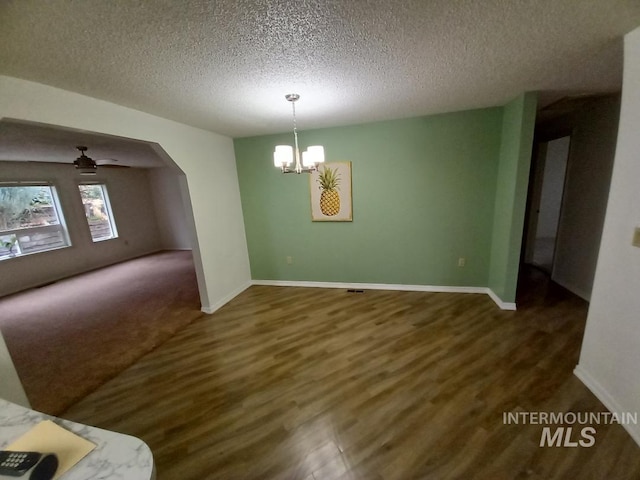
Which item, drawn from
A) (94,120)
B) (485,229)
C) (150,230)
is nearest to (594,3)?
(485,229)

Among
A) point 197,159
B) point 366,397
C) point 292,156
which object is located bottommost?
point 366,397

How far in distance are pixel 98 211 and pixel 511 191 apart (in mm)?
7741

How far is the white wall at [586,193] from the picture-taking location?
8.41ft

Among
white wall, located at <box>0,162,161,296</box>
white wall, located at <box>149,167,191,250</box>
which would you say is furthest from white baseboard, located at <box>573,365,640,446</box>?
white wall, located at <box>0,162,161,296</box>

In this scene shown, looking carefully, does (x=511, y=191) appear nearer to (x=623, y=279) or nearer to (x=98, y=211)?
(x=623, y=279)

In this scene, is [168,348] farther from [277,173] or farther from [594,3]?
[594,3]

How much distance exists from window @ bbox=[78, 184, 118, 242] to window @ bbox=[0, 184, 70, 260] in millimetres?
506

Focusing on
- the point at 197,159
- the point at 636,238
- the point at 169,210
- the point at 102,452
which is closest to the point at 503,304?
the point at 636,238

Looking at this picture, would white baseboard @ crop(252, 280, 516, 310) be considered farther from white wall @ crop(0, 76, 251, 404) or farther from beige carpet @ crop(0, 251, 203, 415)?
beige carpet @ crop(0, 251, 203, 415)

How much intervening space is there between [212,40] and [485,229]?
3274 millimetres

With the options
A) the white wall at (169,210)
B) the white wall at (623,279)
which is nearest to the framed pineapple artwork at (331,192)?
the white wall at (623,279)

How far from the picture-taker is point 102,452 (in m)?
0.66

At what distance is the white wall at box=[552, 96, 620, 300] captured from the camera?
256 centimetres

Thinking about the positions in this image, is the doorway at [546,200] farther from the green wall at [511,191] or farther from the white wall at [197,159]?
the white wall at [197,159]
